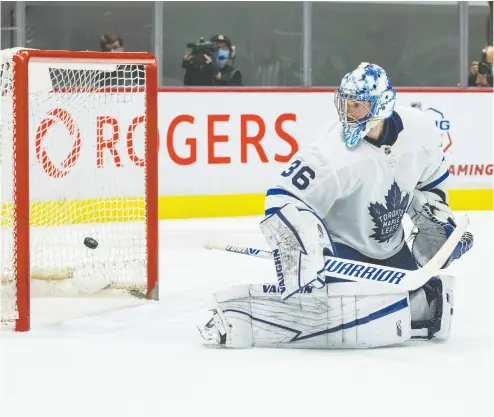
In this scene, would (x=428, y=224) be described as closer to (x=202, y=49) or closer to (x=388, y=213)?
(x=388, y=213)

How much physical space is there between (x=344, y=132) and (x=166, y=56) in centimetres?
395

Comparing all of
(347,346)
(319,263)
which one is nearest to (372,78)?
(319,263)

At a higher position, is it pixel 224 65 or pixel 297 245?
pixel 224 65

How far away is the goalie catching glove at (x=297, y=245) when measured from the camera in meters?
3.04

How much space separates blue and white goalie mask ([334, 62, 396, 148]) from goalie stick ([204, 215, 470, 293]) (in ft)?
1.13

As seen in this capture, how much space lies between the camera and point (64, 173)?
Answer: 5.05 m

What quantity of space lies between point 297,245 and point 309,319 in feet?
0.82

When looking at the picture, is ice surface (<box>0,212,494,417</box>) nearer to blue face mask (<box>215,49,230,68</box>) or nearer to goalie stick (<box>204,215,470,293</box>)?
goalie stick (<box>204,215,470,293</box>)

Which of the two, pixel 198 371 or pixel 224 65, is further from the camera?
pixel 224 65

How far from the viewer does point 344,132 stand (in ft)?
10.5

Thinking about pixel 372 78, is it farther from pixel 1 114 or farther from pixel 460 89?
pixel 460 89

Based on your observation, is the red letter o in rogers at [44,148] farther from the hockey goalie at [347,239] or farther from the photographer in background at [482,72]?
the photographer in background at [482,72]

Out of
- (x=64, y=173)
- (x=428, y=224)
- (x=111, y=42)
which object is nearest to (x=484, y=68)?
(x=111, y=42)

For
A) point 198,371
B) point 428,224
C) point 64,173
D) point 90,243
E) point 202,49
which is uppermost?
point 202,49
